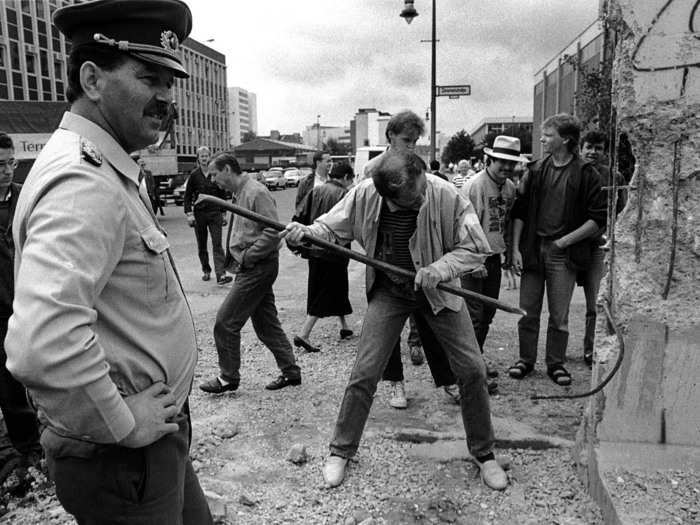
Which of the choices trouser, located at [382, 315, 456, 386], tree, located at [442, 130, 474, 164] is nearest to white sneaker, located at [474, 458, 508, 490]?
trouser, located at [382, 315, 456, 386]

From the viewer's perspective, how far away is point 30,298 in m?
1.26

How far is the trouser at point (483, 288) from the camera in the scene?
470 centimetres

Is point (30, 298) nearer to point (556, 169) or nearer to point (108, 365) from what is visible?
point (108, 365)

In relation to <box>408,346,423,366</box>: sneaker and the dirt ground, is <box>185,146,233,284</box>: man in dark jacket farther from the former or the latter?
<box>408,346,423,366</box>: sneaker

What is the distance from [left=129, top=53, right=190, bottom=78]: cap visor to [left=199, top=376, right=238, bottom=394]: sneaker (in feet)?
10.7

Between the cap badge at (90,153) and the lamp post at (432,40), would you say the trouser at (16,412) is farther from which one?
the lamp post at (432,40)

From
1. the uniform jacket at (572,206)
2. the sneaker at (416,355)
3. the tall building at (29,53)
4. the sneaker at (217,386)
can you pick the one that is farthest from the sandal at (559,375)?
the tall building at (29,53)

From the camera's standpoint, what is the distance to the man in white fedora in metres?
4.71

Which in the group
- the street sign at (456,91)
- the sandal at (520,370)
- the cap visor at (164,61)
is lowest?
the sandal at (520,370)

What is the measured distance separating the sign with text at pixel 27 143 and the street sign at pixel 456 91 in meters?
10.3

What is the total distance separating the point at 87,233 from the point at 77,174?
→ 0.52ft

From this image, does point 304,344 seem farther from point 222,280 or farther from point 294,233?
point 222,280

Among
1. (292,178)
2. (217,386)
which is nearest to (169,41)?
(217,386)

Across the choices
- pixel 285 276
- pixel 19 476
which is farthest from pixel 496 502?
pixel 285 276
